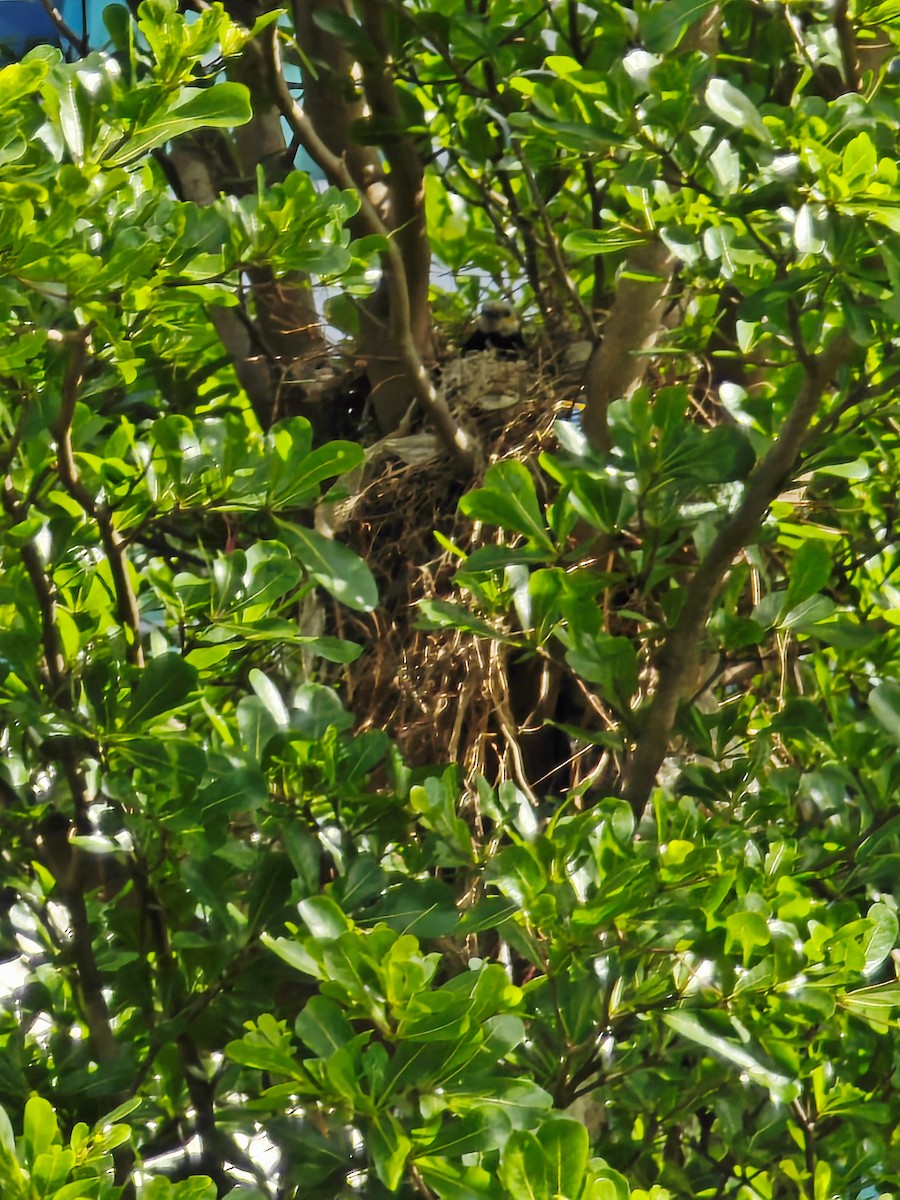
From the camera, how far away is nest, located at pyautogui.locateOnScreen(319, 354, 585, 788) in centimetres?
144

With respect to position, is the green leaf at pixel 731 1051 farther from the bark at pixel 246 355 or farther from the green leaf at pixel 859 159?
the bark at pixel 246 355

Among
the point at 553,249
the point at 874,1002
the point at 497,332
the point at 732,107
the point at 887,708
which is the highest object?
the point at 732,107

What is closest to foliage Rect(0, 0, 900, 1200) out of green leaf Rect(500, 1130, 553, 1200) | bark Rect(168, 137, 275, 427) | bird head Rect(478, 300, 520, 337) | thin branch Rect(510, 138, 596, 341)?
green leaf Rect(500, 1130, 553, 1200)

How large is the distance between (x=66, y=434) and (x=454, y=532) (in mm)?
706

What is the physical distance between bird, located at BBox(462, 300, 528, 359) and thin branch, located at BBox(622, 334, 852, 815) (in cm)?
78

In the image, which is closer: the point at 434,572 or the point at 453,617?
Answer: the point at 453,617

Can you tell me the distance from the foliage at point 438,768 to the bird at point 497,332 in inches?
18.1

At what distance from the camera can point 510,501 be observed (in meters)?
1.05

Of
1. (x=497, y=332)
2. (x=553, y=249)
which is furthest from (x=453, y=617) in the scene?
(x=497, y=332)

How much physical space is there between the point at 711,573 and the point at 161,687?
0.43 meters

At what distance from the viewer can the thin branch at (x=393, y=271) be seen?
149cm

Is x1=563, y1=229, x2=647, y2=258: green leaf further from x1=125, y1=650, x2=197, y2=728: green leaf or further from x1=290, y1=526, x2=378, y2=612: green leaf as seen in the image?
x1=125, y1=650, x2=197, y2=728: green leaf

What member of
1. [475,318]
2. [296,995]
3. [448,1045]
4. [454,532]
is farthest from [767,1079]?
[475,318]

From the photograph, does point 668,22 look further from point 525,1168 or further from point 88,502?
point 525,1168
